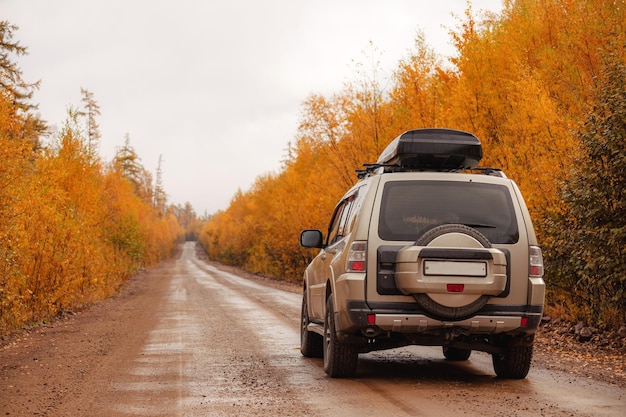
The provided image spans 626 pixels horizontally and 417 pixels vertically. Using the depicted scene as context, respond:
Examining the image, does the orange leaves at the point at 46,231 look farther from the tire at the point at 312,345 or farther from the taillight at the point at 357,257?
the taillight at the point at 357,257

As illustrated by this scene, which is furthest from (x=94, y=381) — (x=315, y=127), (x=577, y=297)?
(x=315, y=127)

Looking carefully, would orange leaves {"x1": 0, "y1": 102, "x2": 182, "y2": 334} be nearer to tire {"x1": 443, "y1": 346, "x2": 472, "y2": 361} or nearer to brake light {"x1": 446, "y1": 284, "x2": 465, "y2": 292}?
tire {"x1": 443, "y1": 346, "x2": 472, "y2": 361}

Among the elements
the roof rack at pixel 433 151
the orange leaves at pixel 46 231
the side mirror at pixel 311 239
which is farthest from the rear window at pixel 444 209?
the orange leaves at pixel 46 231

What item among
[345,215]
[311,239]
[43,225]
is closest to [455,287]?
[345,215]

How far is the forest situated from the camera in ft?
33.3

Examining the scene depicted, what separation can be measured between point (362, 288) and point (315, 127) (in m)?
19.0

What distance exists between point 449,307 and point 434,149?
1.95 metres

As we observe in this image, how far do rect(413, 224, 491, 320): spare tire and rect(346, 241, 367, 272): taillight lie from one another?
0.53m

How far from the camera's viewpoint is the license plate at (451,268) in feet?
22.5

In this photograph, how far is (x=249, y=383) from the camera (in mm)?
7402

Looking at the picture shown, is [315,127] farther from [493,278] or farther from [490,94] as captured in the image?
[493,278]

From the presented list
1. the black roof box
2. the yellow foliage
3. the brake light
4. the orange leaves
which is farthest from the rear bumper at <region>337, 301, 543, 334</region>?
the orange leaves

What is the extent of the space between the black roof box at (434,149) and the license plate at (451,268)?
1.58 m

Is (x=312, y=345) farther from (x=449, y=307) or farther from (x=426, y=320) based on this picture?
(x=449, y=307)
